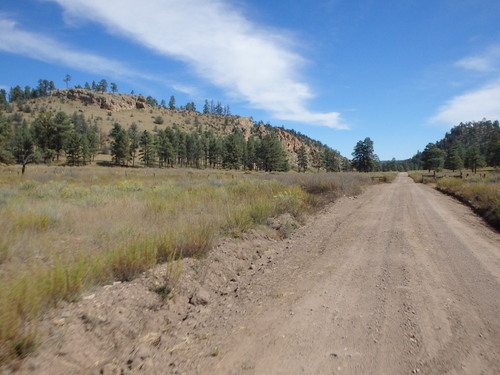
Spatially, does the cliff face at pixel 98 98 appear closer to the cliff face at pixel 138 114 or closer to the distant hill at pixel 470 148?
the cliff face at pixel 138 114

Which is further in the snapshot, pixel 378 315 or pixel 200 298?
pixel 200 298

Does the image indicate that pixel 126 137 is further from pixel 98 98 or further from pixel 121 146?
pixel 98 98

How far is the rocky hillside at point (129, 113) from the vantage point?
5276 inches

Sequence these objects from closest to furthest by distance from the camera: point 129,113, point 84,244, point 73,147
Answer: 1. point 84,244
2. point 73,147
3. point 129,113

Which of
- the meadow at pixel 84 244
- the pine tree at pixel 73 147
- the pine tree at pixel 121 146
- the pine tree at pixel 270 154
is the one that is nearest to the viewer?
the meadow at pixel 84 244

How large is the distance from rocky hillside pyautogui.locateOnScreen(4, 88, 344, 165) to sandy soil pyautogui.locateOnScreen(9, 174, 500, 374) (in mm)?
131800

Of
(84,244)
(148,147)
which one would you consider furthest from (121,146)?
(84,244)

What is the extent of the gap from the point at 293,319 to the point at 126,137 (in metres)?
77.6

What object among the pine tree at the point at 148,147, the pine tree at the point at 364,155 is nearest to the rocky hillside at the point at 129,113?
the pine tree at the point at 148,147

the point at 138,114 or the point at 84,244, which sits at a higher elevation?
the point at 138,114

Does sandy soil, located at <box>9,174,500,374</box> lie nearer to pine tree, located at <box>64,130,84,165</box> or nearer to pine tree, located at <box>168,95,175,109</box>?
pine tree, located at <box>64,130,84,165</box>

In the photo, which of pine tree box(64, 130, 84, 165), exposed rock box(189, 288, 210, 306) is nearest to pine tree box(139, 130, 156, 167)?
pine tree box(64, 130, 84, 165)

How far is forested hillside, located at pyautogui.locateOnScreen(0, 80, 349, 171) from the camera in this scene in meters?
65.7

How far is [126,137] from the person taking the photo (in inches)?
2859
